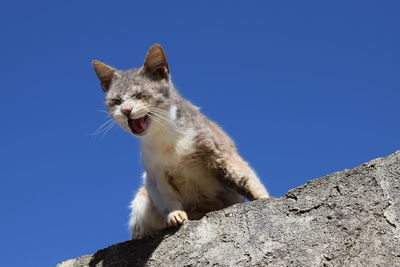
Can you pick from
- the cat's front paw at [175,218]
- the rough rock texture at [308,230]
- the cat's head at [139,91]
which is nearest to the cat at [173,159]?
the cat's head at [139,91]

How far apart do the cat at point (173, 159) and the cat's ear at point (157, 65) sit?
6cm

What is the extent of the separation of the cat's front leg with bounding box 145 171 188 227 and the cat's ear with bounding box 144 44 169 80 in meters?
0.90

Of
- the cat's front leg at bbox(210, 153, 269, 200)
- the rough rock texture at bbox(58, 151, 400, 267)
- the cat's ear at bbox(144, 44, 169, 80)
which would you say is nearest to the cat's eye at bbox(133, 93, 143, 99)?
the cat's ear at bbox(144, 44, 169, 80)

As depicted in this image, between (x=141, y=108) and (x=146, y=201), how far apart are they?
0.86 metres

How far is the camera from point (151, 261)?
131 inches

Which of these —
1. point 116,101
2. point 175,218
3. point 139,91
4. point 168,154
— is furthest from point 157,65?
point 175,218

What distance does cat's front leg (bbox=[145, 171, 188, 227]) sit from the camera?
395 cm

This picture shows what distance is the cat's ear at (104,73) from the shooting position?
4.74m

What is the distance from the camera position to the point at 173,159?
4.12 meters

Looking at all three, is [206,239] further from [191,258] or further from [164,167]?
[164,167]

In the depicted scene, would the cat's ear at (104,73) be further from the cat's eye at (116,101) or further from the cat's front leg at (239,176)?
the cat's front leg at (239,176)

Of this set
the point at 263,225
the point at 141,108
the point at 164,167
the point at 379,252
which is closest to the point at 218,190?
the point at 164,167

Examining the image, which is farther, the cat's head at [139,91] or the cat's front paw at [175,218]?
the cat's head at [139,91]

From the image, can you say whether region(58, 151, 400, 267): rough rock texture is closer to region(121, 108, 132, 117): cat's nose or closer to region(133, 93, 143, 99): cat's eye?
region(121, 108, 132, 117): cat's nose
